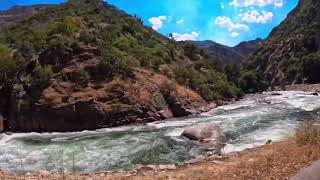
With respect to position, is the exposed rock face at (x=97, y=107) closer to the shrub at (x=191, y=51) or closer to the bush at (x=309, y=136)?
the shrub at (x=191, y=51)

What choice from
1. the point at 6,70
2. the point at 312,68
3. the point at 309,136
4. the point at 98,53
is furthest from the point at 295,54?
the point at 309,136

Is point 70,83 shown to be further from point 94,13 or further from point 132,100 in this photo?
point 94,13

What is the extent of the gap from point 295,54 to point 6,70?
9953cm

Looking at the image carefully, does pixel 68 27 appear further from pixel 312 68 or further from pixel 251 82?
pixel 312 68

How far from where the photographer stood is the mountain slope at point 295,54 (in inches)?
4628

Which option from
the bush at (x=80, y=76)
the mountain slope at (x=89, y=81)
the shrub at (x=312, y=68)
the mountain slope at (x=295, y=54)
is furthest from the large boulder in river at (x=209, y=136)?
the mountain slope at (x=295, y=54)

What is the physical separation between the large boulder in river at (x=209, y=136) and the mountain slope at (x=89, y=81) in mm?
16280

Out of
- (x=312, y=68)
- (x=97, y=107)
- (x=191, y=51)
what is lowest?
(x=97, y=107)

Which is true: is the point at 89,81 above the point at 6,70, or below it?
below

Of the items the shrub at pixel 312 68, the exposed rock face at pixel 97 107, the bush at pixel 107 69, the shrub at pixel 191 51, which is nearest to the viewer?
the exposed rock face at pixel 97 107

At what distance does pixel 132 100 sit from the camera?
167ft

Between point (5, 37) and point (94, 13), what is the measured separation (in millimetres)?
15579

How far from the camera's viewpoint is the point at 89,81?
52812mm

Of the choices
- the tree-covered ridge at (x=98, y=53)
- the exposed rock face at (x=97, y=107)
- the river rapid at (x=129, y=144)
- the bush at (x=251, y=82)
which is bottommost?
the river rapid at (x=129, y=144)
